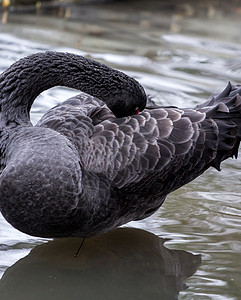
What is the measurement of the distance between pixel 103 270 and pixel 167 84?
2.95 m

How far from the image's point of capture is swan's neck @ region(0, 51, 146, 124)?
3.89 metres

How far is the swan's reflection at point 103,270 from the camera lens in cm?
348

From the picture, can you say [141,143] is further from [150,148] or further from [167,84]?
[167,84]

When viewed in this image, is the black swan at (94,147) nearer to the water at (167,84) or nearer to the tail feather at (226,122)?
the tail feather at (226,122)

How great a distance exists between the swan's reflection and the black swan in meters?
0.19

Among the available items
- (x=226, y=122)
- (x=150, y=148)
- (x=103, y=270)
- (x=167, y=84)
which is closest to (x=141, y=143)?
(x=150, y=148)

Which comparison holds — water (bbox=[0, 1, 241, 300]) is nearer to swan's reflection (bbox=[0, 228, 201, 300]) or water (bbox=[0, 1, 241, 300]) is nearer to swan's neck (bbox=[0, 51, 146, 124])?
swan's reflection (bbox=[0, 228, 201, 300])

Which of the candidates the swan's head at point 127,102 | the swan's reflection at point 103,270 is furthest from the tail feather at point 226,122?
the swan's reflection at point 103,270

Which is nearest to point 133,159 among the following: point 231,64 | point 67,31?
point 231,64

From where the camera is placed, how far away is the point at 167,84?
636 centimetres

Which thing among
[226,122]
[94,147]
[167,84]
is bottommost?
[167,84]

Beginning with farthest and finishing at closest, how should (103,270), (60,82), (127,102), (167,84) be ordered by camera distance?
1. (167,84)
2. (60,82)
3. (127,102)
4. (103,270)

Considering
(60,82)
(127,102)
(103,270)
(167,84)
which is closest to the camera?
(103,270)

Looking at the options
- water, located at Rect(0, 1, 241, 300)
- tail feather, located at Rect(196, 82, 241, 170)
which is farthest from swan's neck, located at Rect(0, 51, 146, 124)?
water, located at Rect(0, 1, 241, 300)
